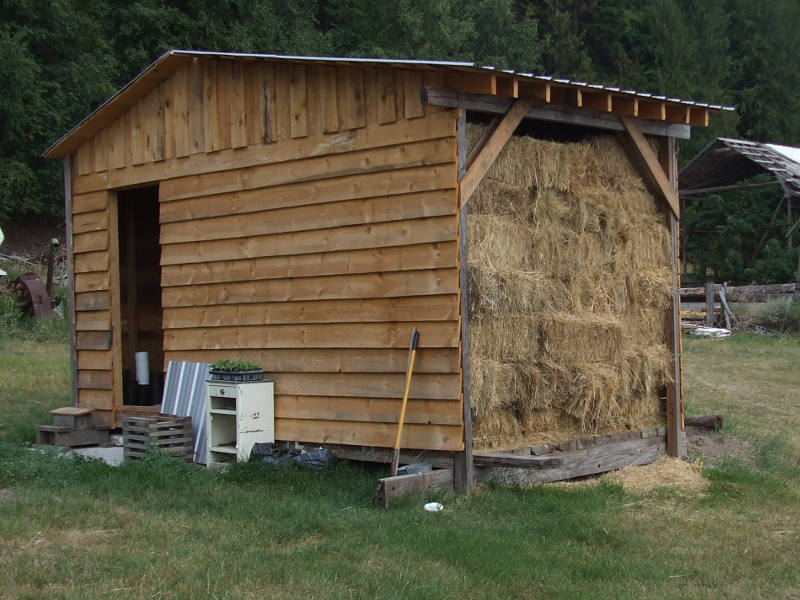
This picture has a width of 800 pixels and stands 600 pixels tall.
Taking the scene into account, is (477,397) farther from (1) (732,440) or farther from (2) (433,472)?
(1) (732,440)

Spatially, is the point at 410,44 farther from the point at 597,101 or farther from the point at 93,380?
the point at 597,101

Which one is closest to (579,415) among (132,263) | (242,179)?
(242,179)

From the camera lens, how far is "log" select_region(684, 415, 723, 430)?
10.9 metres

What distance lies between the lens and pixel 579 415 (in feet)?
27.5

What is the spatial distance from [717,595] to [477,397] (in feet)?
8.61

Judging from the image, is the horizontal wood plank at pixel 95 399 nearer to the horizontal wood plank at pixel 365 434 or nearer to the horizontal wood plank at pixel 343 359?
the horizontal wood plank at pixel 343 359

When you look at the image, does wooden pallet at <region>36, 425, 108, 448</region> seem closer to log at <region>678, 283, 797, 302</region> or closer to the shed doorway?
the shed doorway

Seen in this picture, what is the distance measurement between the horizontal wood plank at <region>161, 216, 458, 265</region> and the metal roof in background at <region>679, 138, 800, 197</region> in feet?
58.8

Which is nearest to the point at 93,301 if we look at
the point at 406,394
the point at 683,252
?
the point at 406,394

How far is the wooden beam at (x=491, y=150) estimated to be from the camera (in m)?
7.53

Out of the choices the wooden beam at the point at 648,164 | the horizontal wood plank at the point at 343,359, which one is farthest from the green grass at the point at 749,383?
the horizontal wood plank at the point at 343,359

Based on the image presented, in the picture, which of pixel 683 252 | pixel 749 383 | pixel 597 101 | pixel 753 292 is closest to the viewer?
pixel 597 101

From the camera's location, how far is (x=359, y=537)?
6270mm

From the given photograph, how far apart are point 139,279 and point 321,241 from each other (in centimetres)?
480
